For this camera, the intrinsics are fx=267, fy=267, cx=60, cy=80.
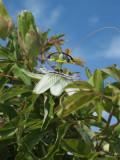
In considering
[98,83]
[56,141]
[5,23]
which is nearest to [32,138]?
[56,141]

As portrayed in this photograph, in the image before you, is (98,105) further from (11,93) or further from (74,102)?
(11,93)

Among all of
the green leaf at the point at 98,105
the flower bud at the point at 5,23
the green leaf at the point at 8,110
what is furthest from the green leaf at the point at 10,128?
the flower bud at the point at 5,23

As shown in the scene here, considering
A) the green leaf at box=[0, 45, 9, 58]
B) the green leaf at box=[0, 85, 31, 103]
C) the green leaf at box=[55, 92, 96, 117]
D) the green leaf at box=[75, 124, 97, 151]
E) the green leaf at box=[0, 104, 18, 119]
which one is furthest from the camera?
the green leaf at box=[0, 45, 9, 58]

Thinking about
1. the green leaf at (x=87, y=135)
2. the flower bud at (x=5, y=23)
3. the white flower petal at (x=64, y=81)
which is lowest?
the green leaf at (x=87, y=135)

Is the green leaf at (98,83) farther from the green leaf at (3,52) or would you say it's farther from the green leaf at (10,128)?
the green leaf at (3,52)

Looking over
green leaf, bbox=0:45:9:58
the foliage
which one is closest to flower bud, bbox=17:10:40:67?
the foliage

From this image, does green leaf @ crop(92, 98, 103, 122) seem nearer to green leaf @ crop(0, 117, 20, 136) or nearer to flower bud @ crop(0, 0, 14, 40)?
green leaf @ crop(0, 117, 20, 136)

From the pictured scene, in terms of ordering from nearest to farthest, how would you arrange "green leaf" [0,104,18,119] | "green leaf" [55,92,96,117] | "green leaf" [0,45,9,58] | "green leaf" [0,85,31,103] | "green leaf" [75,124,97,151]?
"green leaf" [55,92,96,117], "green leaf" [75,124,97,151], "green leaf" [0,85,31,103], "green leaf" [0,104,18,119], "green leaf" [0,45,9,58]
